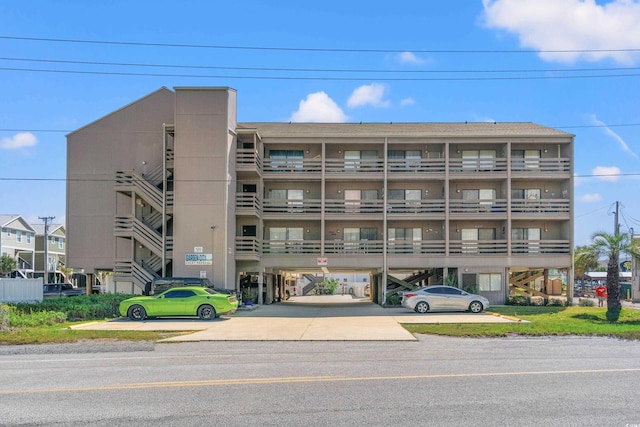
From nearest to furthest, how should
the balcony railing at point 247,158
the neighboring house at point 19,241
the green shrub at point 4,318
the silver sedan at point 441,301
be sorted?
the green shrub at point 4,318, the silver sedan at point 441,301, the balcony railing at point 247,158, the neighboring house at point 19,241

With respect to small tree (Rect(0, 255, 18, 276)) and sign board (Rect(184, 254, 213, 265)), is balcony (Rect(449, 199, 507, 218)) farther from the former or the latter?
small tree (Rect(0, 255, 18, 276))

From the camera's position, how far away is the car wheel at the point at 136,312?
23922mm

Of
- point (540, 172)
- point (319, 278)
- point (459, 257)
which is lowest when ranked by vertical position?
point (319, 278)

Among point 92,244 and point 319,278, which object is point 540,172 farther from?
point 319,278

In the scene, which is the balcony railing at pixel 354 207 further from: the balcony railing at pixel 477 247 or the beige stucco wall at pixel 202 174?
the beige stucco wall at pixel 202 174

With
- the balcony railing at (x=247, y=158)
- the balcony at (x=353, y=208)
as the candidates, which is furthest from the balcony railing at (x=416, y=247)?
the balcony railing at (x=247, y=158)

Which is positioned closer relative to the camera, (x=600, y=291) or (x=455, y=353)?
(x=455, y=353)

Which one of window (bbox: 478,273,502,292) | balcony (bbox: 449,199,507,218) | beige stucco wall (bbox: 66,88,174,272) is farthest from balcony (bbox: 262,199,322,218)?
window (bbox: 478,273,502,292)

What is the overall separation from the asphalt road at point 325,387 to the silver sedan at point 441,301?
45.6ft

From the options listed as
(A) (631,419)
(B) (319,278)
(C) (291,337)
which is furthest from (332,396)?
(B) (319,278)

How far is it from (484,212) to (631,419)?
99.9 feet

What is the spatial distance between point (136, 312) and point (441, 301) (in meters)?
14.0

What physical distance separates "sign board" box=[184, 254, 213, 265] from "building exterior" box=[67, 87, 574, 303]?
1.69 metres

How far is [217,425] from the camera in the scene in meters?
6.93
